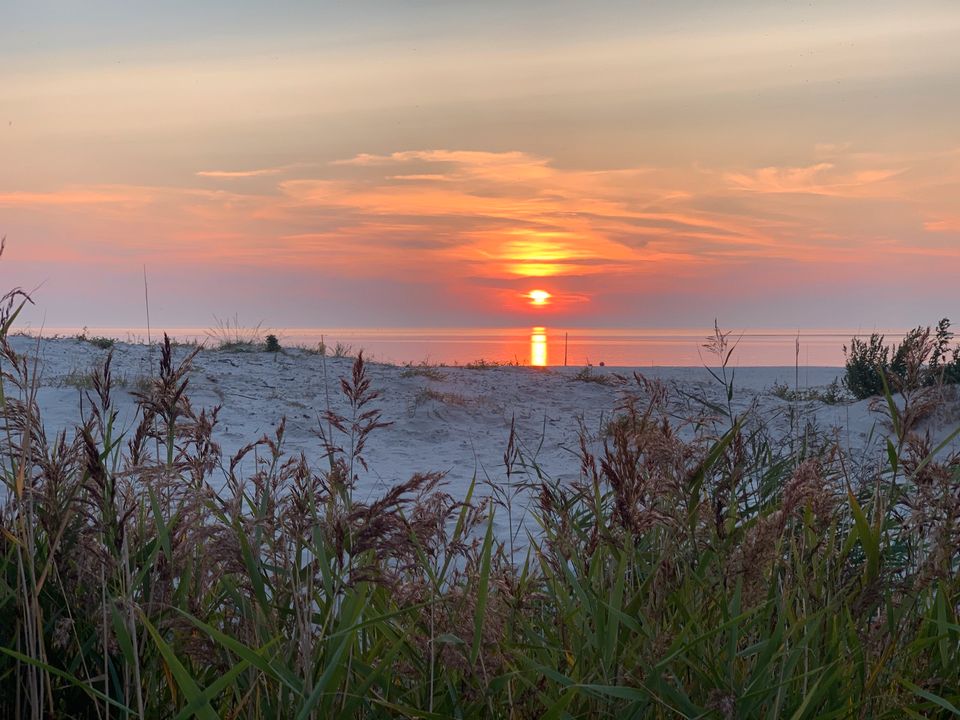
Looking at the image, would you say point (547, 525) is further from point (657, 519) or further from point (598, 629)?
point (657, 519)

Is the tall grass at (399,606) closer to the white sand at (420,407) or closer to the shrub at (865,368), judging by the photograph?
the white sand at (420,407)

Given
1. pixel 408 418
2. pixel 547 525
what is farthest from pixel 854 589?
pixel 408 418

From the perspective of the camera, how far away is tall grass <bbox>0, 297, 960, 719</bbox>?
1798mm

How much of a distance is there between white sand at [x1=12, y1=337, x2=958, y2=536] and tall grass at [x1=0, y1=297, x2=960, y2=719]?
14.5ft

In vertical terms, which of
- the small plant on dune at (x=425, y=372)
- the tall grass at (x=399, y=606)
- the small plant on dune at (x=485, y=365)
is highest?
the small plant on dune at (x=485, y=365)

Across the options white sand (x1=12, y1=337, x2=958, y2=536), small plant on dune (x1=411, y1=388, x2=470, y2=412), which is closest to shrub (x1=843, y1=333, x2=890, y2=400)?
white sand (x1=12, y1=337, x2=958, y2=536)

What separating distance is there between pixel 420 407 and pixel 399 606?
346 inches

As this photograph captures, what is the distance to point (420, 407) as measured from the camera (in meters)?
10.9

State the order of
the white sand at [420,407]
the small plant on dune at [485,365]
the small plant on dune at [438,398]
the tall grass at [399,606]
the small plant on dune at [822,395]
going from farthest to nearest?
the small plant on dune at [485,365] < the small plant on dune at [822,395] < the small plant on dune at [438,398] < the white sand at [420,407] < the tall grass at [399,606]

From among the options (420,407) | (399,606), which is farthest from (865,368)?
(399,606)

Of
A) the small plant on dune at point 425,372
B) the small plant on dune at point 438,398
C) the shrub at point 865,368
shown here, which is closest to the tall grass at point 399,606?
the small plant on dune at point 438,398

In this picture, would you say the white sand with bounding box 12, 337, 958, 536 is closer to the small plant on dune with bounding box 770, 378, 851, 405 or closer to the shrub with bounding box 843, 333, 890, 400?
the small plant on dune with bounding box 770, 378, 851, 405

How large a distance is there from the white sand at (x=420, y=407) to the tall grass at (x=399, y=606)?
441 cm

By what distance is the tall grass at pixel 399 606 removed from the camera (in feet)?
5.90
